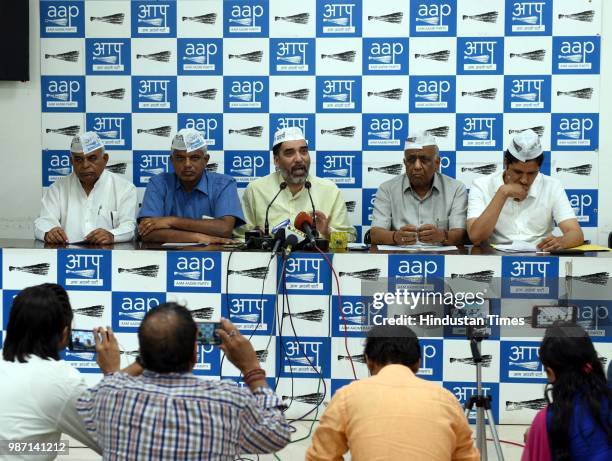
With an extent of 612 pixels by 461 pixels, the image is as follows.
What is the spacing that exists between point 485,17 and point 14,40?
9.40ft

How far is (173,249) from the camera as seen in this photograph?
3.90 meters

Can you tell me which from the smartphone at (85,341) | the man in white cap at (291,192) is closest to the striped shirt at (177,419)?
the smartphone at (85,341)

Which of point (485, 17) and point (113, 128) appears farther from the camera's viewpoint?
point (113, 128)

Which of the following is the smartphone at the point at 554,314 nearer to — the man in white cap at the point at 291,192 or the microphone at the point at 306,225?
the microphone at the point at 306,225

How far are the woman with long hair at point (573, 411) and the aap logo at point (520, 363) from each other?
1.55 metres

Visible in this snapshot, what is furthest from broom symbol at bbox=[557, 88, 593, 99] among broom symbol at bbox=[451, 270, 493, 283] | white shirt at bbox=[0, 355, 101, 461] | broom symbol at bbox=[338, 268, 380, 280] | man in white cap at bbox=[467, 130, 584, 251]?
white shirt at bbox=[0, 355, 101, 461]

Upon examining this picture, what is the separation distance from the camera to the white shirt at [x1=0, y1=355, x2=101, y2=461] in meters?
2.08

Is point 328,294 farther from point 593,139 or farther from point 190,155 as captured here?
point 593,139

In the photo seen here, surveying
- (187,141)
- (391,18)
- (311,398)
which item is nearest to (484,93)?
(391,18)

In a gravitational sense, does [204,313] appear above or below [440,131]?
below

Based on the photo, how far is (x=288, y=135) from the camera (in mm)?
4719

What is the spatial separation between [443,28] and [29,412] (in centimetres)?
374

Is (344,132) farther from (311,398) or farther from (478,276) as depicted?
(311,398)

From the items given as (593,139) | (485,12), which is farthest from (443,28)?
(593,139)
